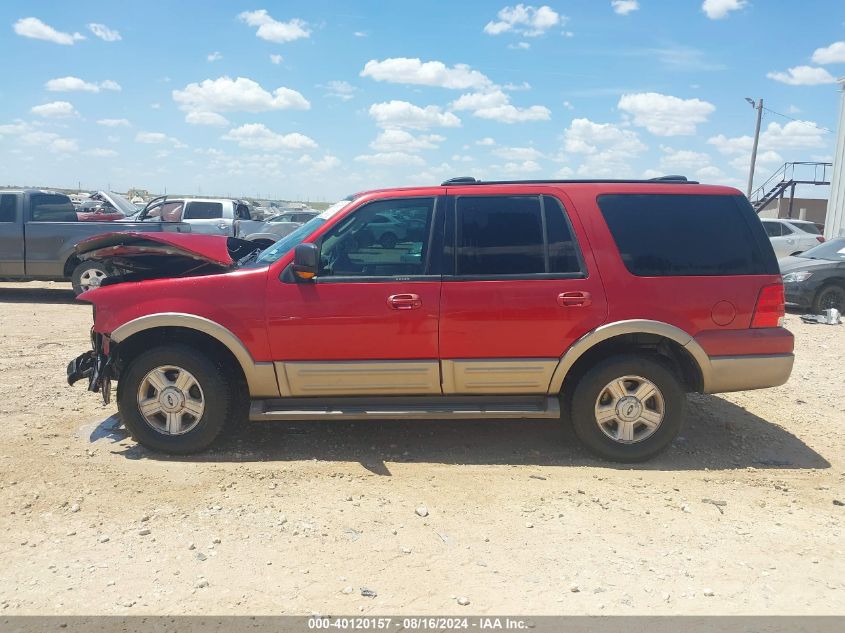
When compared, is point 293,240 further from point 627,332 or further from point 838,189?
point 838,189

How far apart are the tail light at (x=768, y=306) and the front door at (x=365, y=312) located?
2.21 metres

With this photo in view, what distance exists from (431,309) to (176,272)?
1937mm

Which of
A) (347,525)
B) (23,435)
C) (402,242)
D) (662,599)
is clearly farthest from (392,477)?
(23,435)

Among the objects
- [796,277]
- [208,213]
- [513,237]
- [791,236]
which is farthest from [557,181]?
[791,236]

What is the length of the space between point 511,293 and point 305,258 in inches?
54.3

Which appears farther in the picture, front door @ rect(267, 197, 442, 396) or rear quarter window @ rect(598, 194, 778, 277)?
rear quarter window @ rect(598, 194, 778, 277)

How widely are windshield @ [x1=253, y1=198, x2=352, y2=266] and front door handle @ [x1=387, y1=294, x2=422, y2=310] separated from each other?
77 cm

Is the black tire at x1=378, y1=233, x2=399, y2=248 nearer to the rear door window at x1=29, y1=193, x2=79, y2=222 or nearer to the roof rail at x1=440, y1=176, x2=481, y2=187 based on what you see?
the roof rail at x1=440, y1=176, x2=481, y2=187

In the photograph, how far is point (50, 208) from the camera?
1244 centimetres

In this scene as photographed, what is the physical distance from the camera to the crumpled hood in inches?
194

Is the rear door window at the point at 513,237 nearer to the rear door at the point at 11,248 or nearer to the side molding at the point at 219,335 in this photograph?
the side molding at the point at 219,335

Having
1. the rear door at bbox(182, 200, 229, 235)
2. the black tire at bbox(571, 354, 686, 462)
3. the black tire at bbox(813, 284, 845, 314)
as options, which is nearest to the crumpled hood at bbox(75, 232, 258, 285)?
the black tire at bbox(571, 354, 686, 462)
